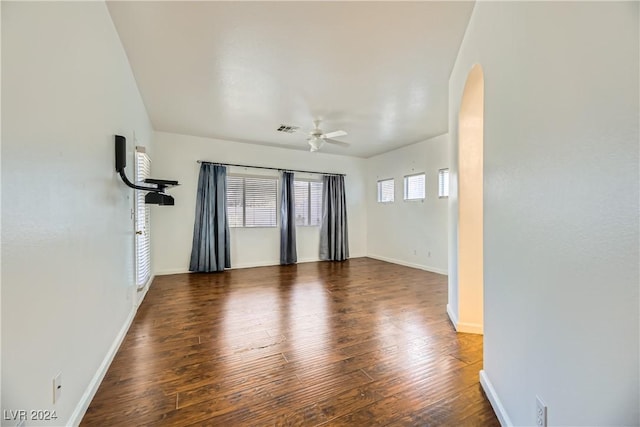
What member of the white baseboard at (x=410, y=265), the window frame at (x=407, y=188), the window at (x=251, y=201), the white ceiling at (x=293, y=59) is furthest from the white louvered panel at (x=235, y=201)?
the window frame at (x=407, y=188)

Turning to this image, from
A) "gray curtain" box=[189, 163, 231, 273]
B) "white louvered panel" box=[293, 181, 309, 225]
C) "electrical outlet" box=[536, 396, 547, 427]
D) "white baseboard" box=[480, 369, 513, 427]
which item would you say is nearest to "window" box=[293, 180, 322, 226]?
"white louvered panel" box=[293, 181, 309, 225]

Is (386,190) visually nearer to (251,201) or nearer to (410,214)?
(410,214)

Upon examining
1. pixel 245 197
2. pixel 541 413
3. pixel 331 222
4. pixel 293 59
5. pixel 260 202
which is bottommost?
pixel 541 413

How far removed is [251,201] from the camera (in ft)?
19.7

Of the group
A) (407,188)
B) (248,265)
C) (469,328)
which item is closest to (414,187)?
(407,188)

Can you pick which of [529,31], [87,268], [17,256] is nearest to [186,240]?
[87,268]

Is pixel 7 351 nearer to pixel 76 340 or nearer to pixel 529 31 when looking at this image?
pixel 76 340

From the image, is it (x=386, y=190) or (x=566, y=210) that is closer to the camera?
(x=566, y=210)

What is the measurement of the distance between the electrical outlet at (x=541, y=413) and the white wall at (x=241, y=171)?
5.43m

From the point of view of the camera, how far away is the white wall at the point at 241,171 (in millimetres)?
5223

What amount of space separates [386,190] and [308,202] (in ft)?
6.43

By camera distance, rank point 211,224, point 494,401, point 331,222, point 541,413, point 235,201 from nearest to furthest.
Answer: point 541,413, point 494,401, point 211,224, point 235,201, point 331,222

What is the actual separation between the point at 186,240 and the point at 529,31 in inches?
223

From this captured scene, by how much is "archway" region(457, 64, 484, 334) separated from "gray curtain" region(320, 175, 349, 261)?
4.20m
